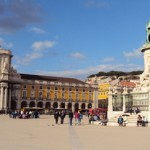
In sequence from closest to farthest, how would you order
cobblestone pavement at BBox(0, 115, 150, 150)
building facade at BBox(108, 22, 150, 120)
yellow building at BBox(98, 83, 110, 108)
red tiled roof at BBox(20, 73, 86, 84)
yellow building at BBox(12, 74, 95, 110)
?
cobblestone pavement at BBox(0, 115, 150, 150)
building facade at BBox(108, 22, 150, 120)
yellow building at BBox(12, 74, 95, 110)
red tiled roof at BBox(20, 73, 86, 84)
yellow building at BBox(98, 83, 110, 108)

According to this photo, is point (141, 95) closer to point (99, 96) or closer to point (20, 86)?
point (20, 86)

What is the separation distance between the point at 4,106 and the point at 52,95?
14562mm

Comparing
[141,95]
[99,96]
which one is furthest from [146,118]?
[99,96]

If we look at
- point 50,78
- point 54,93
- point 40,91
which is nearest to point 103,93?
point 50,78

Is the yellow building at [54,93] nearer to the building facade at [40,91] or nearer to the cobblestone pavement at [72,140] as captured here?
the building facade at [40,91]

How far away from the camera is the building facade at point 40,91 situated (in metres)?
90.9

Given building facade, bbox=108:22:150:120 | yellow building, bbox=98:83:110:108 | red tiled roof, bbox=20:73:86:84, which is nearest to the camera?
building facade, bbox=108:22:150:120

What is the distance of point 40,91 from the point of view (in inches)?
3770

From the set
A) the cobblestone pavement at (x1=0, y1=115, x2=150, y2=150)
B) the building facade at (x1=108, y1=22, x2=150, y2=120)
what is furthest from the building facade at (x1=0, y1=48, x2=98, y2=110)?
the cobblestone pavement at (x1=0, y1=115, x2=150, y2=150)

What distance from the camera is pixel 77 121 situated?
3011 centimetres

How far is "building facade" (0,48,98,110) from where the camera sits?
90875 mm

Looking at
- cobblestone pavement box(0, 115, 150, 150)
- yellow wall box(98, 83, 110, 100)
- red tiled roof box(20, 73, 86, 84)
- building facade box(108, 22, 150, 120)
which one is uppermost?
red tiled roof box(20, 73, 86, 84)

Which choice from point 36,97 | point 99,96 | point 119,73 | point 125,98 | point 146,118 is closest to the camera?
point 146,118

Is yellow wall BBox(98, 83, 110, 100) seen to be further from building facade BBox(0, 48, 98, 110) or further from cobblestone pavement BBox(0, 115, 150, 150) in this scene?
cobblestone pavement BBox(0, 115, 150, 150)
